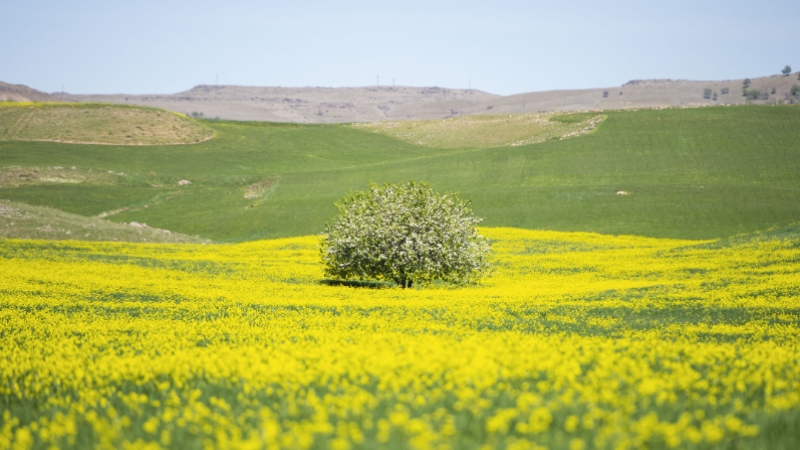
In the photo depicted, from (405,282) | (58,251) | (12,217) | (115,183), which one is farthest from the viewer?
(115,183)

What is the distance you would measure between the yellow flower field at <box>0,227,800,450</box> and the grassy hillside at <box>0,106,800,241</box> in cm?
4080

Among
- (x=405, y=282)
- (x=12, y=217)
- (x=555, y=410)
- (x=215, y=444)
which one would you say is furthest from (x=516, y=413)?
(x=12, y=217)

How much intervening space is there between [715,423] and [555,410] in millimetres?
1672

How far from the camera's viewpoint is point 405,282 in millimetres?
32656

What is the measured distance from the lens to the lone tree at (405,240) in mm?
31656

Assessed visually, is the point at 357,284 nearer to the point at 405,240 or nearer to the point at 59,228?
the point at 405,240

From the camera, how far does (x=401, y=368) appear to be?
11000mm

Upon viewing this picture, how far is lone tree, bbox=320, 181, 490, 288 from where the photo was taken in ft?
104

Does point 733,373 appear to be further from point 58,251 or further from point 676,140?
point 676,140

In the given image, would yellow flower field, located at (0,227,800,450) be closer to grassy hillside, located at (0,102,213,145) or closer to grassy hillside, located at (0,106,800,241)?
grassy hillside, located at (0,106,800,241)

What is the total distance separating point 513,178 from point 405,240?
54658mm

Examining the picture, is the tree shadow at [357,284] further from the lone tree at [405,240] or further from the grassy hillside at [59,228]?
the grassy hillside at [59,228]

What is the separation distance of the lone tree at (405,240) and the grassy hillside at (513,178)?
32.6 metres

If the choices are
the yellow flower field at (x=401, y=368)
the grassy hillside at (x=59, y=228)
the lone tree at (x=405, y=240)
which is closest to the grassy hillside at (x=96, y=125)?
the grassy hillside at (x=59, y=228)
